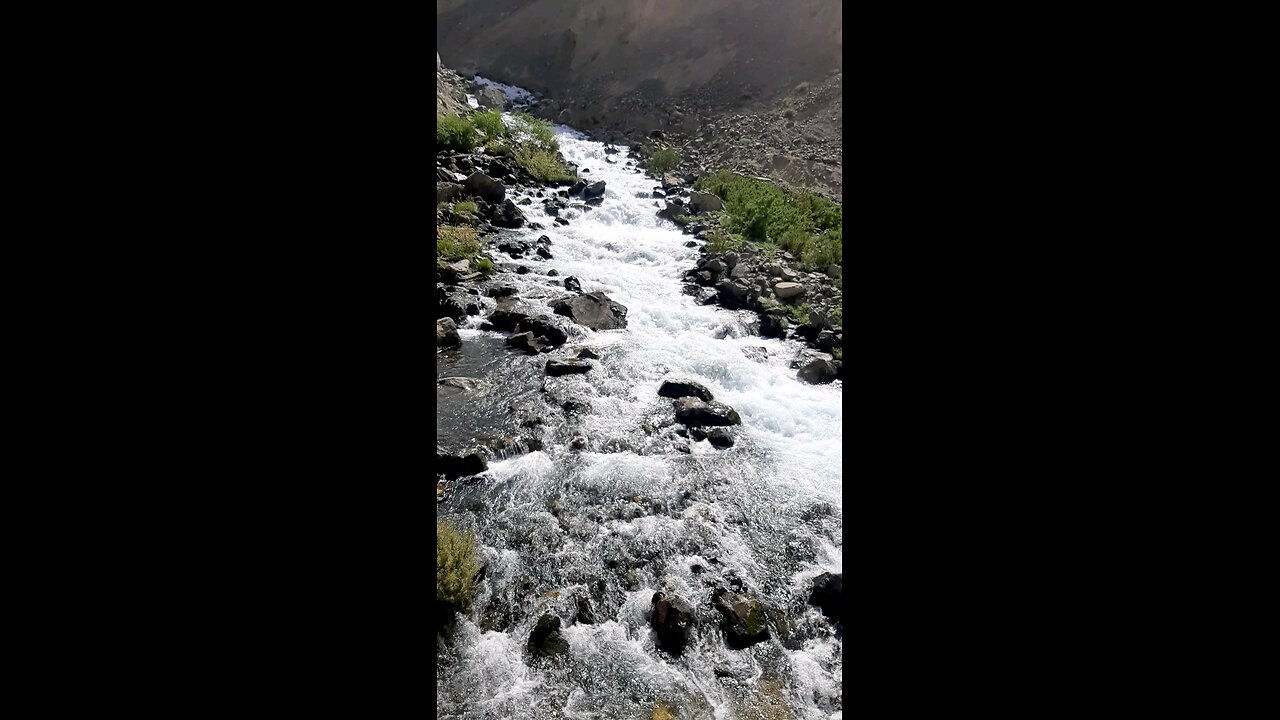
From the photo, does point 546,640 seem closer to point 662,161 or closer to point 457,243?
point 457,243

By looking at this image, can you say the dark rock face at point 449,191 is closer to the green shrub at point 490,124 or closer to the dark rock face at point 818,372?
the green shrub at point 490,124

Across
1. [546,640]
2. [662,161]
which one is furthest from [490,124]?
[546,640]

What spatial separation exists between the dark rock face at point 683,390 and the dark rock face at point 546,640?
110 inches

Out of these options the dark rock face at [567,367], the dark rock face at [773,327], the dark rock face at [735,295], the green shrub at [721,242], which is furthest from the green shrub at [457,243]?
the dark rock face at [773,327]

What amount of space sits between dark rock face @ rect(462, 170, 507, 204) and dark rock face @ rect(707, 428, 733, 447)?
23.1ft

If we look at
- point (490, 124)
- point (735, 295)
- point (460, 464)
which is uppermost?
point (490, 124)

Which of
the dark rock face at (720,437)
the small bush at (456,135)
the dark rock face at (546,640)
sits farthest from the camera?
the small bush at (456,135)

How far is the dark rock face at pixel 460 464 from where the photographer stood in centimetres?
459

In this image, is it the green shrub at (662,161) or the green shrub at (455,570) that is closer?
the green shrub at (455,570)

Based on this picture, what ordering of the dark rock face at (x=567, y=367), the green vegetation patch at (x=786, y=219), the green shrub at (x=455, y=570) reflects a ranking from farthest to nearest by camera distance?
the green vegetation patch at (x=786, y=219) < the dark rock face at (x=567, y=367) < the green shrub at (x=455, y=570)

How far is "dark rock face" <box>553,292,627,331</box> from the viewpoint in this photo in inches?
290

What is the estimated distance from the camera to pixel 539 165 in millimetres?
13383

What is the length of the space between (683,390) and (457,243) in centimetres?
442
